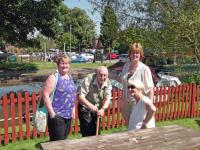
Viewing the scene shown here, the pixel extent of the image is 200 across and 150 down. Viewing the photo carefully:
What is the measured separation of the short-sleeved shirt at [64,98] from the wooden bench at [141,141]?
1.22 m

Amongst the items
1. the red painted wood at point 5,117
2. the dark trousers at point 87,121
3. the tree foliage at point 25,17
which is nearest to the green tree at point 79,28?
the tree foliage at point 25,17

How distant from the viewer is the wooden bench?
13.3 ft

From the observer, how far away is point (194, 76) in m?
16.1

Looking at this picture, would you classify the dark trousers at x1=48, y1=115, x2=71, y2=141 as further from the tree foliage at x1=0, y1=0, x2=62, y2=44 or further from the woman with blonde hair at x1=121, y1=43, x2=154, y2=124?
the tree foliage at x1=0, y1=0, x2=62, y2=44

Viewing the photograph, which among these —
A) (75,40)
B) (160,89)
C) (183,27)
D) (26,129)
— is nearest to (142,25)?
(183,27)

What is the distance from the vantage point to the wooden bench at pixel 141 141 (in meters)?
4.07

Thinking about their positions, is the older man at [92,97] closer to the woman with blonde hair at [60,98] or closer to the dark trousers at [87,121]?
the dark trousers at [87,121]

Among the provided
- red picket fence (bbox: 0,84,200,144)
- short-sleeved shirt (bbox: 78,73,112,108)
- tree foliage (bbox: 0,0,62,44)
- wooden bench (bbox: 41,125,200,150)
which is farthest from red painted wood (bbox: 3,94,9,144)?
tree foliage (bbox: 0,0,62,44)

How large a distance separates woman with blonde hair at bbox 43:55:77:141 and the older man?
8.0 inches

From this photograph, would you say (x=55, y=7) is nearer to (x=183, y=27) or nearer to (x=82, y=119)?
(x=183, y=27)

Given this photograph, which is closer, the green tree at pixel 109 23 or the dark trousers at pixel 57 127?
the dark trousers at pixel 57 127

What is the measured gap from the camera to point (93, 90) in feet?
18.7

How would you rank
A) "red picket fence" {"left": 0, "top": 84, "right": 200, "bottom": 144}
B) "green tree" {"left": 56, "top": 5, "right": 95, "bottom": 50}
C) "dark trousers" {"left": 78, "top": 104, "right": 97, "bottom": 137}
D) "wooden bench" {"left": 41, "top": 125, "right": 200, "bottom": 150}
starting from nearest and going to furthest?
"wooden bench" {"left": 41, "top": 125, "right": 200, "bottom": 150} < "dark trousers" {"left": 78, "top": 104, "right": 97, "bottom": 137} < "red picket fence" {"left": 0, "top": 84, "right": 200, "bottom": 144} < "green tree" {"left": 56, "top": 5, "right": 95, "bottom": 50}

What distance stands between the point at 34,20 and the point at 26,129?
57.6 feet
